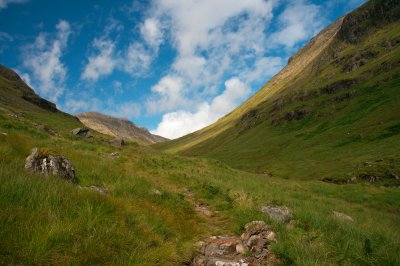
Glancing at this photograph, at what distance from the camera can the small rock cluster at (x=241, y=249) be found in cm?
694

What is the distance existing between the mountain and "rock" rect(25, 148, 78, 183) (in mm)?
54917

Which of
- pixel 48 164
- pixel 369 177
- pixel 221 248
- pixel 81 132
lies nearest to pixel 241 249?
pixel 221 248

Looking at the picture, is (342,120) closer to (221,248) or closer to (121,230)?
(221,248)

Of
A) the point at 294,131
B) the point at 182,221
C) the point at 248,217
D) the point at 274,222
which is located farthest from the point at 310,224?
the point at 294,131

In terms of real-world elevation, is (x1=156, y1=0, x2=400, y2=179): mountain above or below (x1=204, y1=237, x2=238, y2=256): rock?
above

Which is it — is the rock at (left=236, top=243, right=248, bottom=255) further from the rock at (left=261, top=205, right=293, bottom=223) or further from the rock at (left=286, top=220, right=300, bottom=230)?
the rock at (left=261, top=205, right=293, bottom=223)

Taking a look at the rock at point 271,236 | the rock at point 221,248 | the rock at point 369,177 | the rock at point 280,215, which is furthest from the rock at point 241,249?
the rock at point 369,177

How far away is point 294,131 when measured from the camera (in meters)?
123

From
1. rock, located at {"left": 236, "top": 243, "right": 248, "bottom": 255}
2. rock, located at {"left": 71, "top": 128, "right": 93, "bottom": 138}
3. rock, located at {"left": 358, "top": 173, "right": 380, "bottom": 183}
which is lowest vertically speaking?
rock, located at {"left": 358, "top": 173, "right": 380, "bottom": 183}

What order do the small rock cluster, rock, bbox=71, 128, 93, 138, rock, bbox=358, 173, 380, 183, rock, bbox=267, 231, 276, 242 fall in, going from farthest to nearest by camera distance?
rock, bbox=358, 173, 380, 183
rock, bbox=71, 128, 93, 138
rock, bbox=267, 231, 276, 242
the small rock cluster

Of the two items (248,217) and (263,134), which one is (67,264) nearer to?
(248,217)

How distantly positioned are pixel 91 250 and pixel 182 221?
4441 millimetres

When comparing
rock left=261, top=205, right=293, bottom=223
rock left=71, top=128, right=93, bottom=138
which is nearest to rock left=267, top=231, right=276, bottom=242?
rock left=261, top=205, right=293, bottom=223

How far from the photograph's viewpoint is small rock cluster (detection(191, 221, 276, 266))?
6.94 metres
